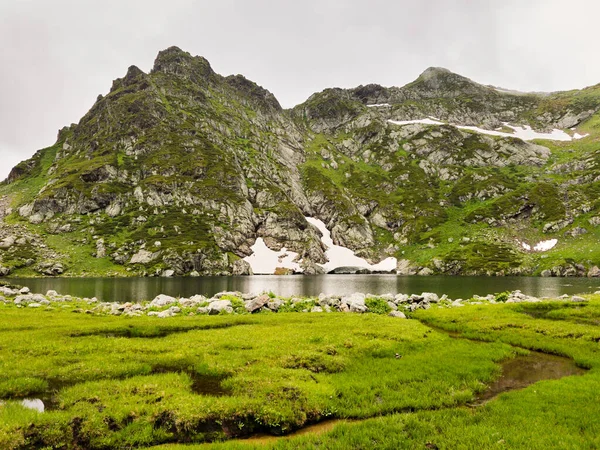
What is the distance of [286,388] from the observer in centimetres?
1339

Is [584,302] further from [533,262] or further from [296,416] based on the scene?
[533,262]

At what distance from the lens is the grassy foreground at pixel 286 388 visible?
10.1 m

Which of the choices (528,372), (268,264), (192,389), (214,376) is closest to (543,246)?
(268,264)

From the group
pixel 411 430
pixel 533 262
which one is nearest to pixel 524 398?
pixel 411 430

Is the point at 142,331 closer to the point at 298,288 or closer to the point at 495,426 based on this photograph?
the point at 495,426

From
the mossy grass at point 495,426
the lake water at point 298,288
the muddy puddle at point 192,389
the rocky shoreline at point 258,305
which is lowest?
the lake water at point 298,288

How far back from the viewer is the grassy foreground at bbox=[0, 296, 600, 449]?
33.1 feet

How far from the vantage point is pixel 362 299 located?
4031cm

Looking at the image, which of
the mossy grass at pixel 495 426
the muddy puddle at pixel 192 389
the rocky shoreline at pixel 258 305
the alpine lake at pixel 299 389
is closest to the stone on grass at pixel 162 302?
the rocky shoreline at pixel 258 305

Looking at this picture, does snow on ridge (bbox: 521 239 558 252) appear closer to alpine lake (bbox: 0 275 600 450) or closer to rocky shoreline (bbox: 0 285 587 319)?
rocky shoreline (bbox: 0 285 587 319)

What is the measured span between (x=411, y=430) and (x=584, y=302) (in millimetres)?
37470

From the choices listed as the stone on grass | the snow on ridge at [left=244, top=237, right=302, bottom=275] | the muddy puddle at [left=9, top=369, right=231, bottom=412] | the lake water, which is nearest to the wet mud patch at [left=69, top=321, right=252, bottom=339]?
the muddy puddle at [left=9, top=369, right=231, bottom=412]

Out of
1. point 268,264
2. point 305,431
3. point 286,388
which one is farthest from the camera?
point 268,264

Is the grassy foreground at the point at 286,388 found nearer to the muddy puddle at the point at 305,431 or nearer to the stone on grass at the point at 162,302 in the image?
the muddy puddle at the point at 305,431
